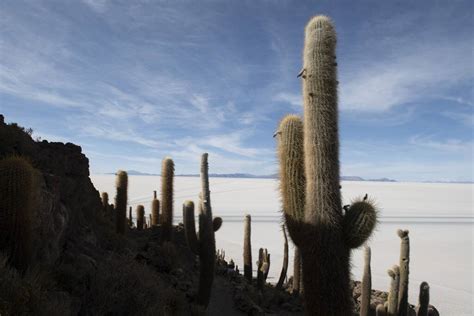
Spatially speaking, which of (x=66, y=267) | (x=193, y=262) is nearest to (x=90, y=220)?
(x=193, y=262)

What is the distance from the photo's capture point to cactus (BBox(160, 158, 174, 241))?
1129cm

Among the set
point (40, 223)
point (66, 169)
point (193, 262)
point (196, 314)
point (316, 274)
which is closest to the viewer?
point (316, 274)

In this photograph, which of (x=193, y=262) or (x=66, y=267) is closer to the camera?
(x=66, y=267)

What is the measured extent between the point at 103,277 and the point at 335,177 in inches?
149

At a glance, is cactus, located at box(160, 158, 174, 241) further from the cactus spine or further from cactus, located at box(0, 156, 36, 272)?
the cactus spine

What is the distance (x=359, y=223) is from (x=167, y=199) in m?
8.14

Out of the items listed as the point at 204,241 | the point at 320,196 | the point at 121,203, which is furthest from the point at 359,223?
the point at 121,203

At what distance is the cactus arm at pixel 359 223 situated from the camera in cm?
427

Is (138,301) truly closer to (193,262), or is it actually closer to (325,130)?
(325,130)

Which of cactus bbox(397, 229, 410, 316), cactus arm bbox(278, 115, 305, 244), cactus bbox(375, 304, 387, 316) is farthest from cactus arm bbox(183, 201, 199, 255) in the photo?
cactus bbox(397, 229, 410, 316)

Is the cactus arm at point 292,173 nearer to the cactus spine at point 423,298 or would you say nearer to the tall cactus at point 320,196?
the tall cactus at point 320,196

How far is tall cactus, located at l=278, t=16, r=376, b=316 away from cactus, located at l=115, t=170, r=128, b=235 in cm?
726

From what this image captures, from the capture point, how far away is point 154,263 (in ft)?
30.1

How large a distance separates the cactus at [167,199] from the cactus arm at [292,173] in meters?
6.89
